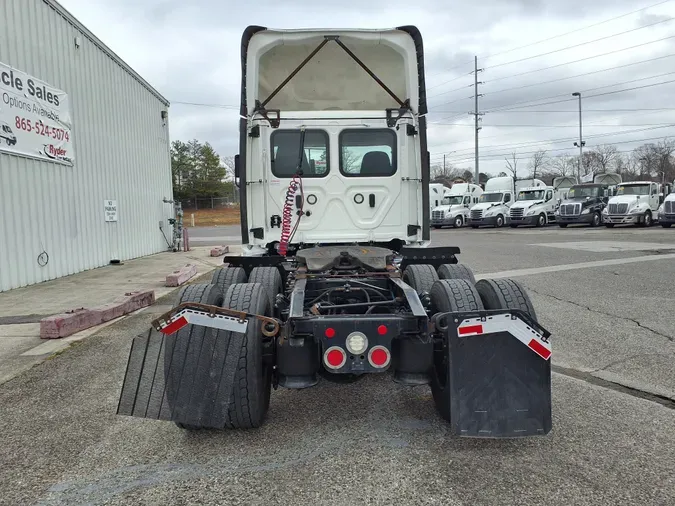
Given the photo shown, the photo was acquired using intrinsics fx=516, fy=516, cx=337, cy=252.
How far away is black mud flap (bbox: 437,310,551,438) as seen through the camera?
3.03 metres

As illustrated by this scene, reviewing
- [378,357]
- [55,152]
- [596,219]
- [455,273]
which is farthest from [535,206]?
[378,357]

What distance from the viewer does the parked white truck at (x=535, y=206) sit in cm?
3050

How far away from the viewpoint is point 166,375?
320 centimetres

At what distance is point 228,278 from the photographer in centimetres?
497

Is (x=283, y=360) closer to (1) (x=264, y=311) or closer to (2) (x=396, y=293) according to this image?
(1) (x=264, y=311)

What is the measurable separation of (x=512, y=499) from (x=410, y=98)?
14.5 feet

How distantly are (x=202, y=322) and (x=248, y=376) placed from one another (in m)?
0.44

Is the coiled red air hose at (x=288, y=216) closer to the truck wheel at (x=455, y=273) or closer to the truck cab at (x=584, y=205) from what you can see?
the truck wheel at (x=455, y=273)

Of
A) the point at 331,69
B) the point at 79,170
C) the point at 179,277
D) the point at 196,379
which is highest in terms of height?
the point at 331,69

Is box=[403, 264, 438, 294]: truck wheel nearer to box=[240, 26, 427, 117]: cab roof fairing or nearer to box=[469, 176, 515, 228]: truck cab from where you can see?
box=[240, 26, 427, 117]: cab roof fairing

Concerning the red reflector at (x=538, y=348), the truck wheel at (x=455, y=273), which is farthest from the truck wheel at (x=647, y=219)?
the red reflector at (x=538, y=348)

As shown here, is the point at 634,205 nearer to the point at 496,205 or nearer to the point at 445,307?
the point at 496,205

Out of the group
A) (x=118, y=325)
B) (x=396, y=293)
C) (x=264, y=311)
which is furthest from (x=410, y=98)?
(x=118, y=325)

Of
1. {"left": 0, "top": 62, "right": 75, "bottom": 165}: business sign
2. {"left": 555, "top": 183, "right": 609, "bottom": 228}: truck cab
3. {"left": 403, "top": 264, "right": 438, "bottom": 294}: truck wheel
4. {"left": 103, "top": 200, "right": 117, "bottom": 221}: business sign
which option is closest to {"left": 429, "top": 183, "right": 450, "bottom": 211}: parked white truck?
{"left": 555, "top": 183, "right": 609, "bottom": 228}: truck cab
